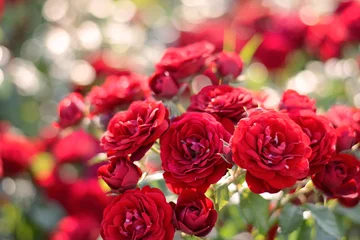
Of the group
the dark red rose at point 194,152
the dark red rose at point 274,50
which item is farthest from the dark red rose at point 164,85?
the dark red rose at point 274,50

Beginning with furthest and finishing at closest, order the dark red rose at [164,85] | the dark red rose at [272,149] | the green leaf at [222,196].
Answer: the dark red rose at [164,85], the green leaf at [222,196], the dark red rose at [272,149]

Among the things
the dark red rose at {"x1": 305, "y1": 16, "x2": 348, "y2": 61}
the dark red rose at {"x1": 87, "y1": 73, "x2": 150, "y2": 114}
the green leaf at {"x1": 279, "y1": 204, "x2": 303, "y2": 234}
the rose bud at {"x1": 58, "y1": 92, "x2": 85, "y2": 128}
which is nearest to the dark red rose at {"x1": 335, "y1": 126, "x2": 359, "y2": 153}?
the green leaf at {"x1": 279, "y1": 204, "x2": 303, "y2": 234}

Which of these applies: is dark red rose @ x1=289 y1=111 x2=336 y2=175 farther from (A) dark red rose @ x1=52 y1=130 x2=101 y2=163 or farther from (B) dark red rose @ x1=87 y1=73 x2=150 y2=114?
(A) dark red rose @ x1=52 y1=130 x2=101 y2=163

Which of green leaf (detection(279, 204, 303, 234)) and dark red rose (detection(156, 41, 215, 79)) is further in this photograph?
dark red rose (detection(156, 41, 215, 79))

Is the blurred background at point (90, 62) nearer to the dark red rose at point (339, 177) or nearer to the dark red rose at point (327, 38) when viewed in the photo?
the dark red rose at point (327, 38)

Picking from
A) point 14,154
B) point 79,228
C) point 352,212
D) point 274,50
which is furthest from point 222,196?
point 274,50

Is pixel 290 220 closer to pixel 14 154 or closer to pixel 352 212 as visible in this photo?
pixel 352 212
